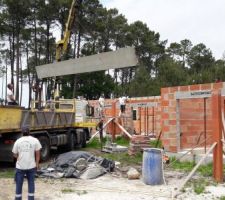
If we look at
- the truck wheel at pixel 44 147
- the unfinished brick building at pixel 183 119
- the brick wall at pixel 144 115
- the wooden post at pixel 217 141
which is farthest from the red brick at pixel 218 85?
the brick wall at pixel 144 115

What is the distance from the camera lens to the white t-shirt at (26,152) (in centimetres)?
920

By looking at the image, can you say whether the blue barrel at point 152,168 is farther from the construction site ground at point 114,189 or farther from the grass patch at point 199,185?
the grass patch at point 199,185

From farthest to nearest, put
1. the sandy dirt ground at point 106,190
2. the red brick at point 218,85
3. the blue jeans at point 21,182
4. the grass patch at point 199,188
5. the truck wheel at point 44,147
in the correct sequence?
the truck wheel at point 44,147
the red brick at point 218,85
the grass patch at point 199,188
the sandy dirt ground at point 106,190
the blue jeans at point 21,182

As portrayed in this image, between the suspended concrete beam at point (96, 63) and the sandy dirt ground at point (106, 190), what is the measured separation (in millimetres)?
3052

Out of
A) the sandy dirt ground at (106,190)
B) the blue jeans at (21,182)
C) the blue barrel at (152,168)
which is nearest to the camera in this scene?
the blue jeans at (21,182)

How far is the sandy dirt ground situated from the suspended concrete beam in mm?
3052

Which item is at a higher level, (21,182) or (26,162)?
(26,162)

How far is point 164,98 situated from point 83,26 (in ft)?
108

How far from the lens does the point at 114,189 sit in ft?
35.9

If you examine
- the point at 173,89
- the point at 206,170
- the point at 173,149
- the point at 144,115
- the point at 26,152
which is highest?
the point at 173,89

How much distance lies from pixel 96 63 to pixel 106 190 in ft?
11.5

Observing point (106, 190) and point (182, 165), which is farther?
point (182, 165)

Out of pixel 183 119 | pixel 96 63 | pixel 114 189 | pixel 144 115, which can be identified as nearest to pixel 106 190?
pixel 114 189

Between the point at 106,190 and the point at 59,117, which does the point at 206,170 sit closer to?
the point at 106,190
